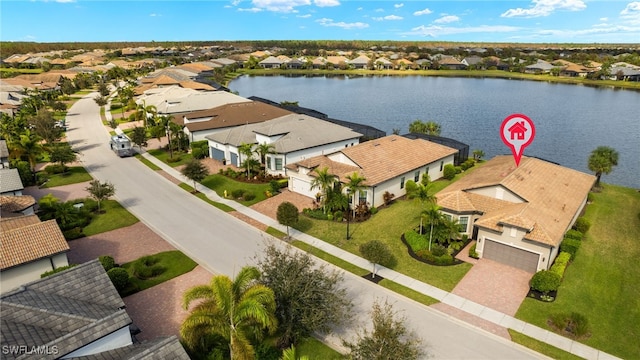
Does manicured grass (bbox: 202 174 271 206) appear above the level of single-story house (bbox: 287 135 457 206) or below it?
below

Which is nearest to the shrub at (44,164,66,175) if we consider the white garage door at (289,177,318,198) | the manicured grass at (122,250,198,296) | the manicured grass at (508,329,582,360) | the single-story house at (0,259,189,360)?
the manicured grass at (122,250,198,296)

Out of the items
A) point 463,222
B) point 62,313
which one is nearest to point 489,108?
point 463,222

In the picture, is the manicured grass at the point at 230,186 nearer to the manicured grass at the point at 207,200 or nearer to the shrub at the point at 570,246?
the manicured grass at the point at 207,200

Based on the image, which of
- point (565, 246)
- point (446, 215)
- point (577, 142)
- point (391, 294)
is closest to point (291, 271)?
point (391, 294)

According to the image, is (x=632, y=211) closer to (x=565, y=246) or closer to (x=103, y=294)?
(x=565, y=246)

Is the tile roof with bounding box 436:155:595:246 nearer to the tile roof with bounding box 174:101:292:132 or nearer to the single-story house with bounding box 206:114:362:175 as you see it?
the single-story house with bounding box 206:114:362:175

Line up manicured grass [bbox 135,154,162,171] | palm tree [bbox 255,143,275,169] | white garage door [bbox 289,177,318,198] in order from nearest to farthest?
white garage door [bbox 289,177,318,198], palm tree [bbox 255,143,275,169], manicured grass [bbox 135,154,162,171]

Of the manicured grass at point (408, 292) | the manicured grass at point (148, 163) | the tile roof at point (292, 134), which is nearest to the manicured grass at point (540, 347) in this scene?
the manicured grass at point (408, 292)
